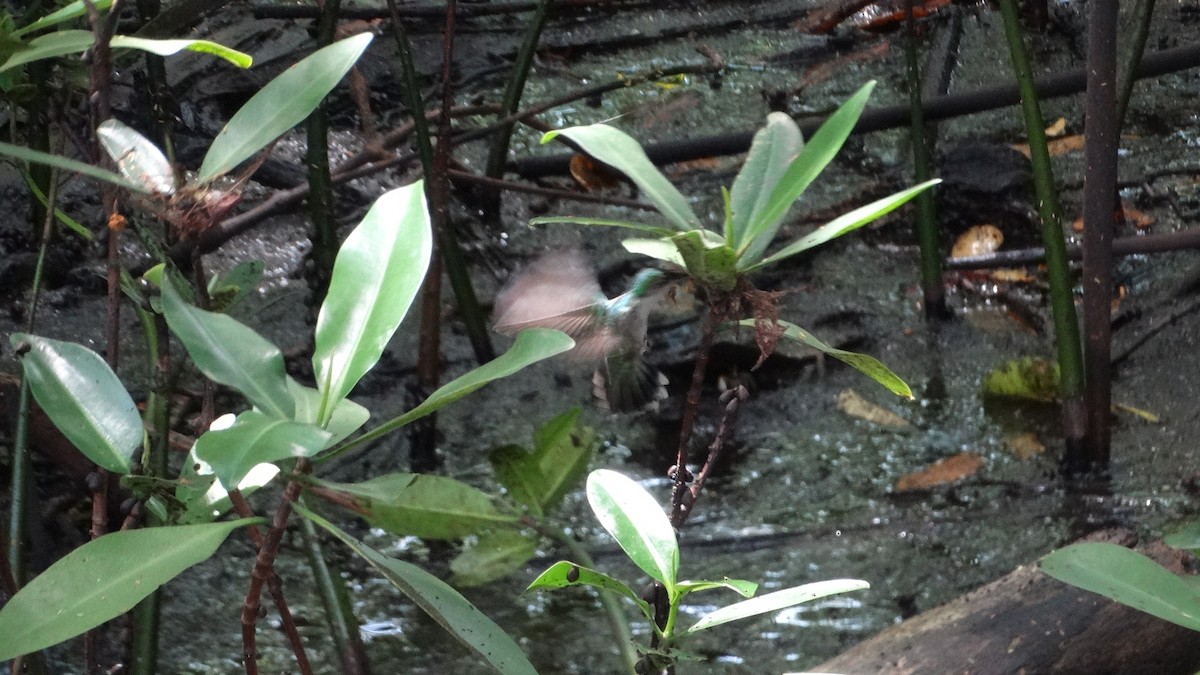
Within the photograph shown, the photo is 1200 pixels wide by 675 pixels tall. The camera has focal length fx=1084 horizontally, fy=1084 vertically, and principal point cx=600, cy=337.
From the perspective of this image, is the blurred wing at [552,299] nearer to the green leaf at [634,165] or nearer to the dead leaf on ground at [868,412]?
the green leaf at [634,165]

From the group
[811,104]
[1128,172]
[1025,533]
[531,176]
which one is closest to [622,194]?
[531,176]

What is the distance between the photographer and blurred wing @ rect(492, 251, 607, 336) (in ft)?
2.68

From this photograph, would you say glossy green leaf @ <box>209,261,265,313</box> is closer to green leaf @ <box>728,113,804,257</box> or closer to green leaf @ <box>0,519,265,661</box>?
green leaf @ <box>0,519,265,661</box>

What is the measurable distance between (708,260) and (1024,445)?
3.60ft

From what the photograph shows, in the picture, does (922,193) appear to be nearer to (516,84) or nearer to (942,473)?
(942,473)

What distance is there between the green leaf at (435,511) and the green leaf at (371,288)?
0.10 m

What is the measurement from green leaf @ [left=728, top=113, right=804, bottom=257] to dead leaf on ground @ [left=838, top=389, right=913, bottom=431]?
3.26 ft

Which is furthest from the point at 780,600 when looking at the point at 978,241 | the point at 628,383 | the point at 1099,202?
the point at 978,241

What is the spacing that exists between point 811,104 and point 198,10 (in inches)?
79.6

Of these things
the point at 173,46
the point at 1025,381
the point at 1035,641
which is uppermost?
the point at 173,46

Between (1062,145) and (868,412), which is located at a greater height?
(1062,145)

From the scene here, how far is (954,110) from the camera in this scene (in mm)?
2094

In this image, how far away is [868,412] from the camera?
65.9 inches

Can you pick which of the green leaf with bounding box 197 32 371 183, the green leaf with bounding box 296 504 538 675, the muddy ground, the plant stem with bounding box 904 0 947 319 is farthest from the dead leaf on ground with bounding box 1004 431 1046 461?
the green leaf with bounding box 197 32 371 183
